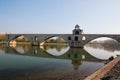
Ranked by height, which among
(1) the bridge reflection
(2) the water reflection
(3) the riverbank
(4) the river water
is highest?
(3) the riverbank

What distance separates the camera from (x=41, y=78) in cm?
1576

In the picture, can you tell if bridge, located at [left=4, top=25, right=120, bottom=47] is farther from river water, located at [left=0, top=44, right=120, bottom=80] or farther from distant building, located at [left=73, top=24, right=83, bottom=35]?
river water, located at [left=0, top=44, right=120, bottom=80]

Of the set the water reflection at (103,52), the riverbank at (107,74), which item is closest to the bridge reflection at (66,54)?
the water reflection at (103,52)

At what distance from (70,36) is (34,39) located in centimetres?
1822

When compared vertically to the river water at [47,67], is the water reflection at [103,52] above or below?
below

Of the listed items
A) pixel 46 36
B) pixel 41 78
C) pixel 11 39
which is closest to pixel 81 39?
pixel 46 36

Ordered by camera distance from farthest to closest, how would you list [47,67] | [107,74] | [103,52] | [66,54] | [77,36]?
[77,36] < [103,52] < [66,54] < [47,67] < [107,74]

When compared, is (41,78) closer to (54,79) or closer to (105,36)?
(54,79)

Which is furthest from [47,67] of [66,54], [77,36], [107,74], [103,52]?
[77,36]

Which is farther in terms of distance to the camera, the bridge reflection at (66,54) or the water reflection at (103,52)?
the water reflection at (103,52)

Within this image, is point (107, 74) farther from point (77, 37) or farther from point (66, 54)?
point (77, 37)

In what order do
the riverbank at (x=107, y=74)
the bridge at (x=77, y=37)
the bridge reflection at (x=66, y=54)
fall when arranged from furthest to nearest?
the bridge at (x=77, y=37), the bridge reflection at (x=66, y=54), the riverbank at (x=107, y=74)

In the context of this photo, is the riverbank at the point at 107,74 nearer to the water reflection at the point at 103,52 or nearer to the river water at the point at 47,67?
the river water at the point at 47,67

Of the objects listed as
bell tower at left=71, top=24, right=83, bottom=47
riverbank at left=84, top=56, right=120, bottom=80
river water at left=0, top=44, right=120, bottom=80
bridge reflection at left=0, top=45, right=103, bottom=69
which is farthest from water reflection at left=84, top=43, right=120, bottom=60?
riverbank at left=84, top=56, right=120, bottom=80
